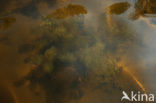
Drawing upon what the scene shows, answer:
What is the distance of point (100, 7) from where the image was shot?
317 cm

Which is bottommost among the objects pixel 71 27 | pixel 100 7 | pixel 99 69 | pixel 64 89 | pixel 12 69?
pixel 64 89

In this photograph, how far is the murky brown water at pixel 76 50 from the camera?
6.91 ft

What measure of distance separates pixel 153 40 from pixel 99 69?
50.9 inches

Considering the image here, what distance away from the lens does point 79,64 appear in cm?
234

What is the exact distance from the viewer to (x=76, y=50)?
2475 millimetres

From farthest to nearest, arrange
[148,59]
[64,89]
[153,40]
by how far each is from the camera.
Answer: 1. [153,40]
2. [148,59]
3. [64,89]

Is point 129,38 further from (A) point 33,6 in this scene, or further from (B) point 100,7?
(A) point 33,6

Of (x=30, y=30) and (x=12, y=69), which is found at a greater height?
(x=30, y=30)

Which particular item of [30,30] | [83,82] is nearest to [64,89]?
[83,82]

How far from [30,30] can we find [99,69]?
1630 millimetres

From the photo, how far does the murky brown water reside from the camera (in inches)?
83.0

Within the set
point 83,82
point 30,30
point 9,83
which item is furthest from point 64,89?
point 30,30

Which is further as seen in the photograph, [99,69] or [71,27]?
[71,27]

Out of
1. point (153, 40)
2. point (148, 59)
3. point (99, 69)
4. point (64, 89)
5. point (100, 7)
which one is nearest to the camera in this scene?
point (64, 89)
